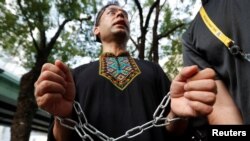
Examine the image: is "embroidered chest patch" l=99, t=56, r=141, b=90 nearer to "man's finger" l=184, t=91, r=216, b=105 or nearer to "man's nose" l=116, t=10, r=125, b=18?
"man's nose" l=116, t=10, r=125, b=18

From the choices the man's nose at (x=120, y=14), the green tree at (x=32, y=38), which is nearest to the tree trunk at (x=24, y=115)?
the green tree at (x=32, y=38)

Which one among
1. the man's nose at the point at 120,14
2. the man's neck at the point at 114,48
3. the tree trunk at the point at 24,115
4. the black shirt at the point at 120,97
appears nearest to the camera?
the black shirt at the point at 120,97

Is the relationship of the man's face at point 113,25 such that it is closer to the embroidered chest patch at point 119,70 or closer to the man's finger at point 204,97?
the embroidered chest patch at point 119,70

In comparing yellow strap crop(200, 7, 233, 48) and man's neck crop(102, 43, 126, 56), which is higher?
man's neck crop(102, 43, 126, 56)

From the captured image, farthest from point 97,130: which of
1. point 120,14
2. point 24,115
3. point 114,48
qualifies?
point 24,115

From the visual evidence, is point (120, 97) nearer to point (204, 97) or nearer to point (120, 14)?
point (204, 97)

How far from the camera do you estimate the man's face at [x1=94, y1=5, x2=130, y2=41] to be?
7.64 ft

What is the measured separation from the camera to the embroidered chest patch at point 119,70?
183cm

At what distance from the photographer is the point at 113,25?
2.42 m

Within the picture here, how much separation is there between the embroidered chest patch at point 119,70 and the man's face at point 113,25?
0.29 metres

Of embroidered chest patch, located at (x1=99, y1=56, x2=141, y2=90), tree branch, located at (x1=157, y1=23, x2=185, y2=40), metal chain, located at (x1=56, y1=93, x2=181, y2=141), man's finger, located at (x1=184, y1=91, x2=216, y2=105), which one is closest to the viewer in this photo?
man's finger, located at (x1=184, y1=91, x2=216, y2=105)

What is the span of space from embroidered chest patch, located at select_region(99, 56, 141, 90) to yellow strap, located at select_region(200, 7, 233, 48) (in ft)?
1.83

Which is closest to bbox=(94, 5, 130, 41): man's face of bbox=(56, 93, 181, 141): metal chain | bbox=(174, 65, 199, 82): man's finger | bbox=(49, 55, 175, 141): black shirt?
bbox=(49, 55, 175, 141): black shirt

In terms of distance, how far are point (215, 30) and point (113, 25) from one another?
1.14 meters
